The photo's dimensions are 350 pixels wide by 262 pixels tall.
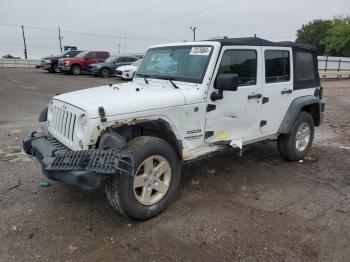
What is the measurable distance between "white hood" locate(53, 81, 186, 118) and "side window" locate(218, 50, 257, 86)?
2.54 ft

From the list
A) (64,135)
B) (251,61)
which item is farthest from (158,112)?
(251,61)

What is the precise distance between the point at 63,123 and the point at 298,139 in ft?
12.8

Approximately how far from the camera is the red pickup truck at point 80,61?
2494 centimetres

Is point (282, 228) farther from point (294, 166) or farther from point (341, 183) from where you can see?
point (294, 166)

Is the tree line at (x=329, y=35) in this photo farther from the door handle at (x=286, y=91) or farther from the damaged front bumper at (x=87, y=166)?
the damaged front bumper at (x=87, y=166)

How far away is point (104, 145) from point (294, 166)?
3.64 meters

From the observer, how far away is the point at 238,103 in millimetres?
4859

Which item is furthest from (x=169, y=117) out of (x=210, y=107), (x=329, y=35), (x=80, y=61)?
(x=329, y=35)

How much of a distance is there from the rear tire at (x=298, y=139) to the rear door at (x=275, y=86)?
398 millimetres

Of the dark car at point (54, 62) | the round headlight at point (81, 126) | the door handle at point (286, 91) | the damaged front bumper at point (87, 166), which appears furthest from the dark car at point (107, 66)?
the damaged front bumper at point (87, 166)

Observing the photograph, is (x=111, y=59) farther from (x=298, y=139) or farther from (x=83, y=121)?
(x=83, y=121)

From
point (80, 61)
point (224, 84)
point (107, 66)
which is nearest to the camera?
point (224, 84)

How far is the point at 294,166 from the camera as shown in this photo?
237 inches

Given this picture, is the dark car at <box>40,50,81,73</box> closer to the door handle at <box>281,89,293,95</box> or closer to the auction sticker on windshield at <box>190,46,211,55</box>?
the door handle at <box>281,89,293,95</box>
